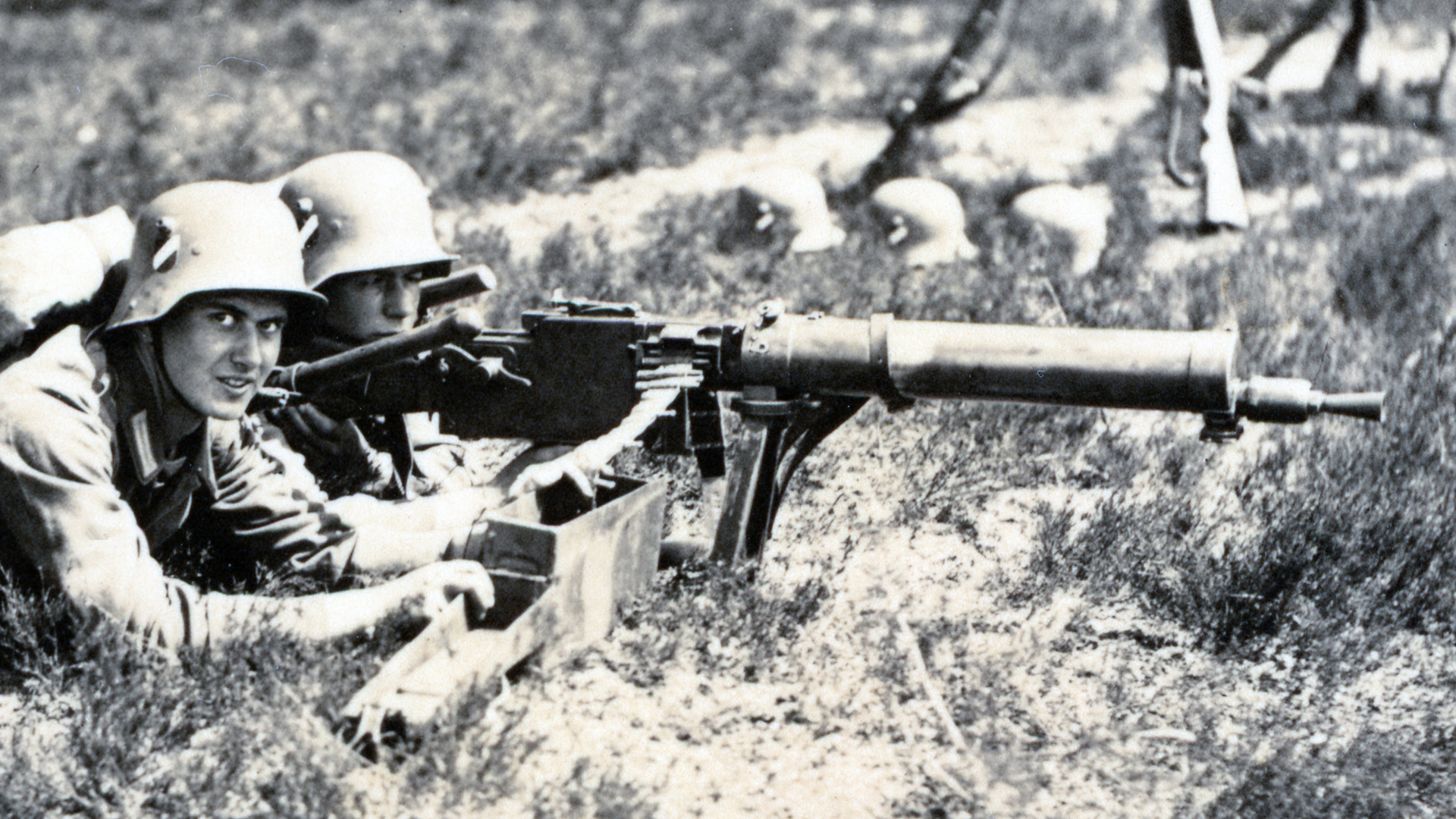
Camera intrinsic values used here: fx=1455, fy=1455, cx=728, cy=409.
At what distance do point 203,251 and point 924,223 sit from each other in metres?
5.89

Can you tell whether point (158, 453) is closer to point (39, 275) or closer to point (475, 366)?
point (39, 275)

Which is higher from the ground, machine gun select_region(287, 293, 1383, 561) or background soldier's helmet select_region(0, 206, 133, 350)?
background soldier's helmet select_region(0, 206, 133, 350)

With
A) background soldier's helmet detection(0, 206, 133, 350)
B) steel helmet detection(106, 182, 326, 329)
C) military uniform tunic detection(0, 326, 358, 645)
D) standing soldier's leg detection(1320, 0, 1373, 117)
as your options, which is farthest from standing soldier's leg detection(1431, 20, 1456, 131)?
background soldier's helmet detection(0, 206, 133, 350)

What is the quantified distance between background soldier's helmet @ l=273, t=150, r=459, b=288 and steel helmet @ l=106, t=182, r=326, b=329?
1.31m

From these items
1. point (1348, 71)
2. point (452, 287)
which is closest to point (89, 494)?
point (452, 287)

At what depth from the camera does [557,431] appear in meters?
4.77

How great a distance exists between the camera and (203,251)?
12.4ft

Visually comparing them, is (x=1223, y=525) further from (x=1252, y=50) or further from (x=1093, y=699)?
(x=1252, y=50)

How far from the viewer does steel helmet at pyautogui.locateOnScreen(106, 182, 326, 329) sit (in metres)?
3.73

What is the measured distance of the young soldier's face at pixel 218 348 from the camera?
12.6ft

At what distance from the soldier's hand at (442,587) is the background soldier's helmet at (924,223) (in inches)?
208

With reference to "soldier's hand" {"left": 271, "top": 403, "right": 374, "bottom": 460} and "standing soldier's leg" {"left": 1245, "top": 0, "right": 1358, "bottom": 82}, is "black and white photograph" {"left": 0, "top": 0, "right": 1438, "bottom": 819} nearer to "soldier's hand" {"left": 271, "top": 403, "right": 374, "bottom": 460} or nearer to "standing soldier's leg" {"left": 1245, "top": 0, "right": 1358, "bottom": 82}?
"soldier's hand" {"left": 271, "top": 403, "right": 374, "bottom": 460}

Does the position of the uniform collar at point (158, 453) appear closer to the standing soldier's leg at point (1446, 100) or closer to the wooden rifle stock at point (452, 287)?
the wooden rifle stock at point (452, 287)

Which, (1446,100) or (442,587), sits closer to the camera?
(442,587)
